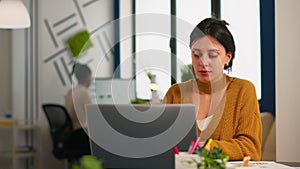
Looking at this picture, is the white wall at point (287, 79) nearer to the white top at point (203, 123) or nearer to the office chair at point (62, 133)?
the white top at point (203, 123)

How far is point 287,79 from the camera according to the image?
4.26 metres

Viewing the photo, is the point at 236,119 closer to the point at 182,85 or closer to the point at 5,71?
the point at 182,85

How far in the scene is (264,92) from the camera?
17.7ft

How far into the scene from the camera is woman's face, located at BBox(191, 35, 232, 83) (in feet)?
7.47

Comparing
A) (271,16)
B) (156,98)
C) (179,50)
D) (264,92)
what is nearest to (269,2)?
(271,16)

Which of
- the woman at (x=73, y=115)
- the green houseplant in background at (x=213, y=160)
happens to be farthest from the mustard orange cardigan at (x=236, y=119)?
the woman at (x=73, y=115)

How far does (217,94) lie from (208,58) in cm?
16

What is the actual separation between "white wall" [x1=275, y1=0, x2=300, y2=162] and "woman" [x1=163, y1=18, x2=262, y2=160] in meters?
1.95

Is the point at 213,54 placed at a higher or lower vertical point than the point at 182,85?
higher

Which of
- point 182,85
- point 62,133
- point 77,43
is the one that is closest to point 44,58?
point 77,43

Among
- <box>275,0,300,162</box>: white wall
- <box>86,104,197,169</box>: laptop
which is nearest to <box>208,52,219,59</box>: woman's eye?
<box>86,104,197,169</box>: laptop

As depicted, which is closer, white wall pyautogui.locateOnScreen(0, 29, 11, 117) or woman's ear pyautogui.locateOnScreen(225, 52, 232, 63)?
woman's ear pyautogui.locateOnScreen(225, 52, 232, 63)

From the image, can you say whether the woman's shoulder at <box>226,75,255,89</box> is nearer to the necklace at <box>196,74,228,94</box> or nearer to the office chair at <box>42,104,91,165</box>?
the necklace at <box>196,74,228,94</box>

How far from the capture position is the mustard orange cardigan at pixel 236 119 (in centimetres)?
212
